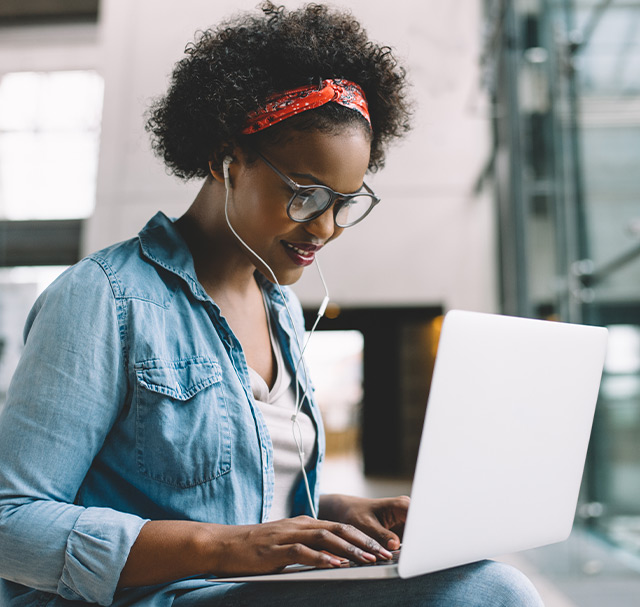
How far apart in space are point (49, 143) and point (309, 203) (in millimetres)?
3549

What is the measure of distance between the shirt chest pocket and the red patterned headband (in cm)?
34

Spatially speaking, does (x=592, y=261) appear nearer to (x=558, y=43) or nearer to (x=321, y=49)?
(x=558, y=43)

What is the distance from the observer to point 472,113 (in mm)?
4211

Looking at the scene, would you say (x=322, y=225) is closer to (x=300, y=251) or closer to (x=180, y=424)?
(x=300, y=251)

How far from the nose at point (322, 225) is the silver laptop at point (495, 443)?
34cm

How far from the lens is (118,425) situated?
0.80 metres

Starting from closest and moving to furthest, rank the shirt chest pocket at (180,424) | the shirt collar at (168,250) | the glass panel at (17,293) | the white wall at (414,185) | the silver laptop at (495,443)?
1. the silver laptop at (495,443)
2. the shirt chest pocket at (180,424)
3. the shirt collar at (168,250)
4. the white wall at (414,185)
5. the glass panel at (17,293)

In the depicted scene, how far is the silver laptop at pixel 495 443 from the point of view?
25.0 inches

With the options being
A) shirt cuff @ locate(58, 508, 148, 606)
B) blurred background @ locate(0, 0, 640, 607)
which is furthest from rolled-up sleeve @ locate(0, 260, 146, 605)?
blurred background @ locate(0, 0, 640, 607)

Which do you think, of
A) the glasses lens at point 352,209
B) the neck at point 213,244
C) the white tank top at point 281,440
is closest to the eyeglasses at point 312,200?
the glasses lens at point 352,209

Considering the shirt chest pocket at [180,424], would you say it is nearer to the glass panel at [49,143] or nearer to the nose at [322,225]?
the nose at [322,225]

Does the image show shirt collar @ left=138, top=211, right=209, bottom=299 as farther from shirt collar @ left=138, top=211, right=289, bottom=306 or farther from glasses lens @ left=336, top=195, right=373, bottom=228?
glasses lens @ left=336, top=195, right=373, bottom=228

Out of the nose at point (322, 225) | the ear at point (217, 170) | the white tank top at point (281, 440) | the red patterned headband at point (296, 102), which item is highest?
the red patterned headband at point (296, 102)

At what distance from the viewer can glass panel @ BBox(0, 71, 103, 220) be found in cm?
387
